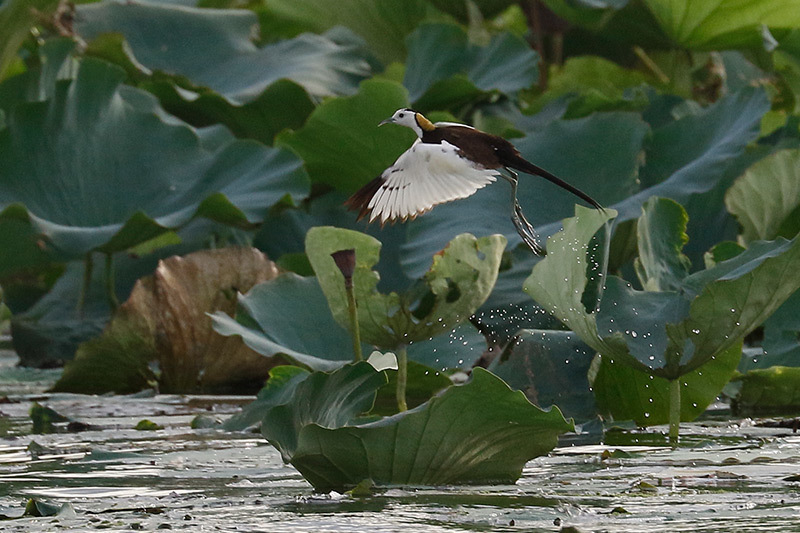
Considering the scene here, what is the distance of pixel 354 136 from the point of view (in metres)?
3.98

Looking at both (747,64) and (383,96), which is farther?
(747,64)

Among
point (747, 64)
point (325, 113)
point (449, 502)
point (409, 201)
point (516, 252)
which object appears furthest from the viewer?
point (747, 64)

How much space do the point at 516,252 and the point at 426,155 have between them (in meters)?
1.02

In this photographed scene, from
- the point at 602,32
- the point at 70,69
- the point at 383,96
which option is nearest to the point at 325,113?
the point at 383,96

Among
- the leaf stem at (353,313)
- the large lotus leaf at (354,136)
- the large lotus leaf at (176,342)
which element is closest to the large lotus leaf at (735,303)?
the leaf stem at (353,313)

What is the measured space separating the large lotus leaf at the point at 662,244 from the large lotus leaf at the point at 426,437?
3.01 feet

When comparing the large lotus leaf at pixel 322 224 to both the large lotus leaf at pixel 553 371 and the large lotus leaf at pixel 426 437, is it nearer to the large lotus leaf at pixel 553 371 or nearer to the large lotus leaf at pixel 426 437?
the large lotus leaf at pixel 553 371

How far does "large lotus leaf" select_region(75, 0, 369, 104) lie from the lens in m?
5.04

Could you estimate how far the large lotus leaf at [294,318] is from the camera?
10.3ft

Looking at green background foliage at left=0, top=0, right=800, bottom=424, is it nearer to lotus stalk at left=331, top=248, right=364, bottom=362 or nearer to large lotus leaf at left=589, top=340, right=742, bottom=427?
large lotus leaf at left=589, top=340, right=742, bottom=427

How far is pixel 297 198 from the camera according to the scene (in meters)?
4.01

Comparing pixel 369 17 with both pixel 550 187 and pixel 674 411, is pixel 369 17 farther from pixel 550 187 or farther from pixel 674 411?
pixel 674 411

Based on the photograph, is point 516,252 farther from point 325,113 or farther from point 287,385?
point 287,385

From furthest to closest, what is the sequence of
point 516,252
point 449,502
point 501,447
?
1. point 516,252
2. point 501,447
3. point 449,502
